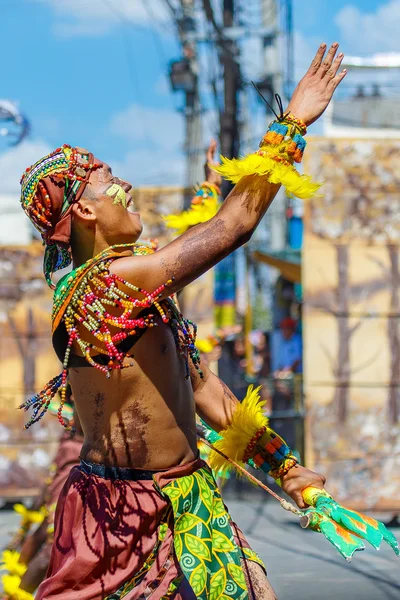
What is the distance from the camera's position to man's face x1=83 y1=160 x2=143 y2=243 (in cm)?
277

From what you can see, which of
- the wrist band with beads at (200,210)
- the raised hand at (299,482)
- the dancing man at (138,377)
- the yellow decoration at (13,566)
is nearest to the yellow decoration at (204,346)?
the yellow decoration at (13,566)

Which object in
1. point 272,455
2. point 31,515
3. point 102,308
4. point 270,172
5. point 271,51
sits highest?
point 271,51

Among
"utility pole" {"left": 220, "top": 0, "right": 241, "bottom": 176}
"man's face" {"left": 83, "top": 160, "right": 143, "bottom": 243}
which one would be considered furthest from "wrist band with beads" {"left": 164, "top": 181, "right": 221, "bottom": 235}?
"utility pole" {"left": 220, "top": 0, "right": 241, "bottom": 176}

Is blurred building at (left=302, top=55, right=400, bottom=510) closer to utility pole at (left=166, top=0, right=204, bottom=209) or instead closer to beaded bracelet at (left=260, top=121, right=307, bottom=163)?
utility pole at (left=166, top=0, right=204, bottom=209)

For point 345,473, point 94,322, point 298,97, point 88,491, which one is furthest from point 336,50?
point 345,473

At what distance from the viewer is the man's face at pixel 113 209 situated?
9.08ft

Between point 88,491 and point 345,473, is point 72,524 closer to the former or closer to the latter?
point 88,491

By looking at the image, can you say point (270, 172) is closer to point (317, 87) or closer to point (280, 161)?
point (280, 161)

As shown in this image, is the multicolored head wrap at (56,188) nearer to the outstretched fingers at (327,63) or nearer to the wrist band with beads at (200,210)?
the outstretched fingers at (327,63)

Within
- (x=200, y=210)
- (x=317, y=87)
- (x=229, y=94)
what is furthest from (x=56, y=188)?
(x=229, y=94)

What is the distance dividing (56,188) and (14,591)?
240 centimetres

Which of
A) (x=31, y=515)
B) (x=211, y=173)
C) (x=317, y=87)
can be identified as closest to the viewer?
(x=317, y=87)

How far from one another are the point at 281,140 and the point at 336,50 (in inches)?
12.0

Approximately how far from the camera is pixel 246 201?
8.17ft
